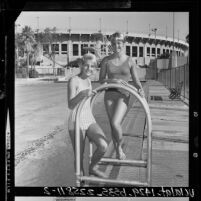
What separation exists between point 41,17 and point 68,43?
1.15 ft

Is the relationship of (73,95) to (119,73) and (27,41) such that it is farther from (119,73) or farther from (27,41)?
(27,41)

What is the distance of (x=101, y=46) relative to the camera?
162 inches

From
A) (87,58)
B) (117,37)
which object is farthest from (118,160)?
(117,37)

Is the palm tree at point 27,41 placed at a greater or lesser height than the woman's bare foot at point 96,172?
greater

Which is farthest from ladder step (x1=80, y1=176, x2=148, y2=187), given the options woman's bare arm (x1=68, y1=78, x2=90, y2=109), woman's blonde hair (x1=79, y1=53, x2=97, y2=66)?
woman's blonde hair (x1=79, y1=53, x2=97, y2=66)

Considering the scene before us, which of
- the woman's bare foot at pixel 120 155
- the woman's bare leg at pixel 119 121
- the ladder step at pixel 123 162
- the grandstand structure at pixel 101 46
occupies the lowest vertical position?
the ladder step at pixel 123 162

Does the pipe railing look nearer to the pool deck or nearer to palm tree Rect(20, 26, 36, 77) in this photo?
the pool deck

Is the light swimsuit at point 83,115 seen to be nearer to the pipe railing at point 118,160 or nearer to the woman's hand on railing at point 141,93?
the pipe railing at point 118,160

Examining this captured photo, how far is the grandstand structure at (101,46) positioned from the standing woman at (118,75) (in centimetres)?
6

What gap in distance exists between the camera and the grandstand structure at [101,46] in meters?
4.09

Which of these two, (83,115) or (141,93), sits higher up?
(141,93)

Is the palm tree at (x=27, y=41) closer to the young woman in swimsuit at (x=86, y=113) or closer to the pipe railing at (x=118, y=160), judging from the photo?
the young woman in swimsuit at (x=86, y=113)

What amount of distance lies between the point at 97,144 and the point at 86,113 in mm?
317

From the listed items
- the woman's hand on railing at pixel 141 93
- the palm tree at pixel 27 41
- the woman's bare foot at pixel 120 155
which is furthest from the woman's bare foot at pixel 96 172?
the palm tree at pixel 27 41
